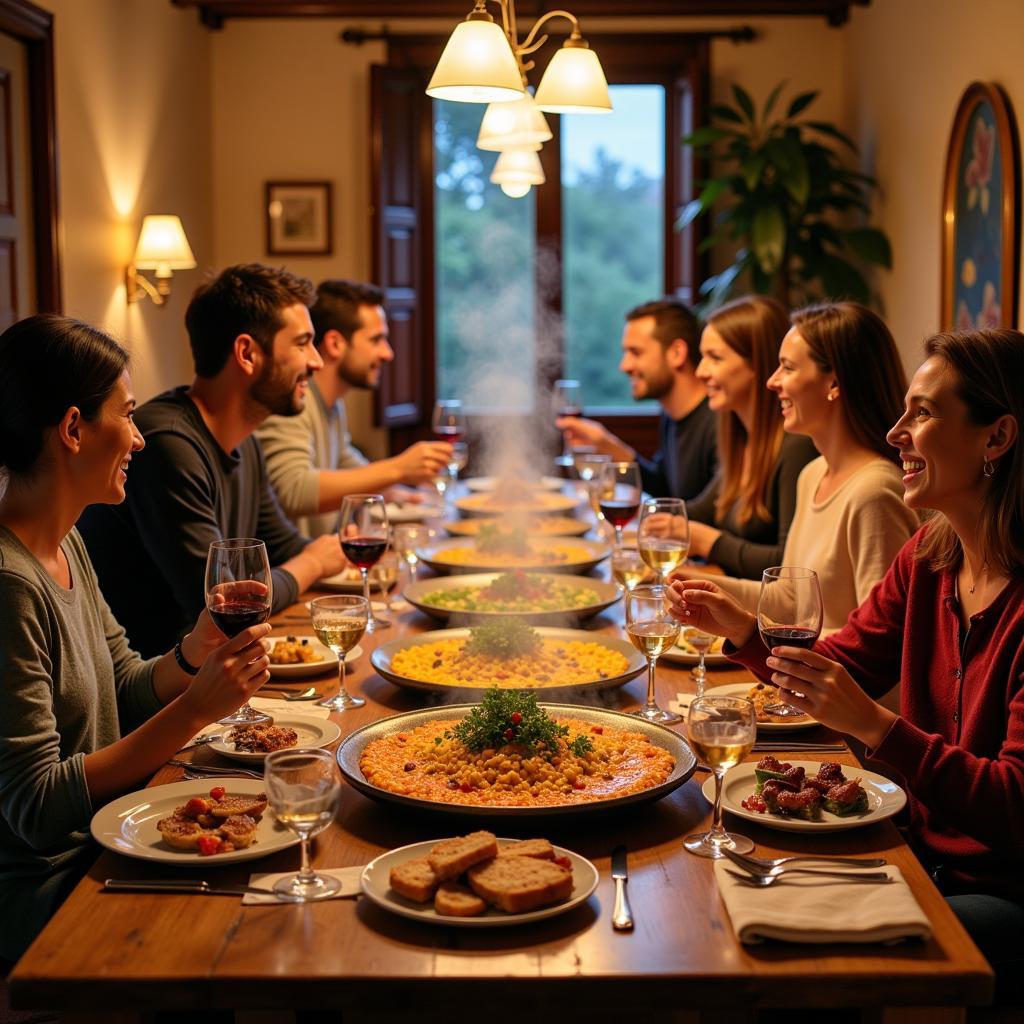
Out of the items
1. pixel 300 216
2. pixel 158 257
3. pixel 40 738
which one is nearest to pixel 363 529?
pixel 40 738

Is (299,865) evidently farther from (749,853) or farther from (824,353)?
(824,353)

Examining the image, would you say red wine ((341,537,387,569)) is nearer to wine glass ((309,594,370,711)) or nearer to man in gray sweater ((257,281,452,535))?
wine glass ((309,594,370,711))

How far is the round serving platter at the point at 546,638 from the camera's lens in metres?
2.00

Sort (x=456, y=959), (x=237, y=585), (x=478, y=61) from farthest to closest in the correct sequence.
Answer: (x=478, y=61), (x=237, y=585), (x=456, y=959)

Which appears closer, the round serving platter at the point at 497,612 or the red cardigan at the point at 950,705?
the red cardigan at the point at 950,705

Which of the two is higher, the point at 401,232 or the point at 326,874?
the point at 401,232

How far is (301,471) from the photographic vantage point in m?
3.97

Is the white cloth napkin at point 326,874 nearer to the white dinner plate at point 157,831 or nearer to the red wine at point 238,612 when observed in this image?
the white dinner plate at point 157,831

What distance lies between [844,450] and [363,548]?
1.04 meters

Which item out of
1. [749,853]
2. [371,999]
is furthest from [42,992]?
[749,853]

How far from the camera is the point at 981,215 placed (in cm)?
465

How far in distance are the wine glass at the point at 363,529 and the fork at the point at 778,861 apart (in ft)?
3.85

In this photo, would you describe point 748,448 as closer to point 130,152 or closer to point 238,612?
point 238,612

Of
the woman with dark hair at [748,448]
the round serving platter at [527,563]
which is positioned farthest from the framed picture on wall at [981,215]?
the round serving platter at [527,563]
